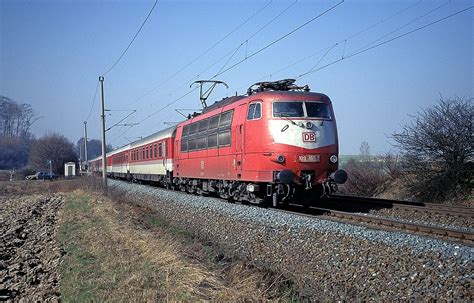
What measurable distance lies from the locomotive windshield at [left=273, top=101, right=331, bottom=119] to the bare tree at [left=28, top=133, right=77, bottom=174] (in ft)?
199

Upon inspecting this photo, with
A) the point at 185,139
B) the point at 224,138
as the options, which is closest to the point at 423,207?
the point at 224,138

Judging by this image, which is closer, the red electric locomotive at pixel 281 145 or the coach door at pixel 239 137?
the red electric locomotive at pixel 281 145

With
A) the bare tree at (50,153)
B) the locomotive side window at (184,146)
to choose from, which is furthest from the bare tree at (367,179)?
the bare tree at (50,153)

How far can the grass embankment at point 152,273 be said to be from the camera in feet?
19.7

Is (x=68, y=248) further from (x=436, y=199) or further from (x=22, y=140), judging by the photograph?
(x=22, y=140)

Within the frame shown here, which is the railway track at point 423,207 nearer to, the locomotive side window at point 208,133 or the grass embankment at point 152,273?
the locomotive side window at point 208,133

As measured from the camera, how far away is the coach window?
581 inches

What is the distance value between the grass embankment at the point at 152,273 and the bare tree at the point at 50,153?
208ft

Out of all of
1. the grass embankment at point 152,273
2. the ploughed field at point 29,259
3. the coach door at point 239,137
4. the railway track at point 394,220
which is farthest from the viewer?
the coach door at point 239,137

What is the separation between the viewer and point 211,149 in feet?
61.2

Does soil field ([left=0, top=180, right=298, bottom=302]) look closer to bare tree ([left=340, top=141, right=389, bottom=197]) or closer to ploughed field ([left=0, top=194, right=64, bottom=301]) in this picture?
ploughed field ([left=0, top=194, right=64, bottom=301])

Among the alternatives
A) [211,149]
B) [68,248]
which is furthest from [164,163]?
[68,248]

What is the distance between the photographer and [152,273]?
22.3ft

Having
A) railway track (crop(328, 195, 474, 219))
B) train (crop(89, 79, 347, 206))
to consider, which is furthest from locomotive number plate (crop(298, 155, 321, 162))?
railway track (crop(328, 195, 474, 219))
